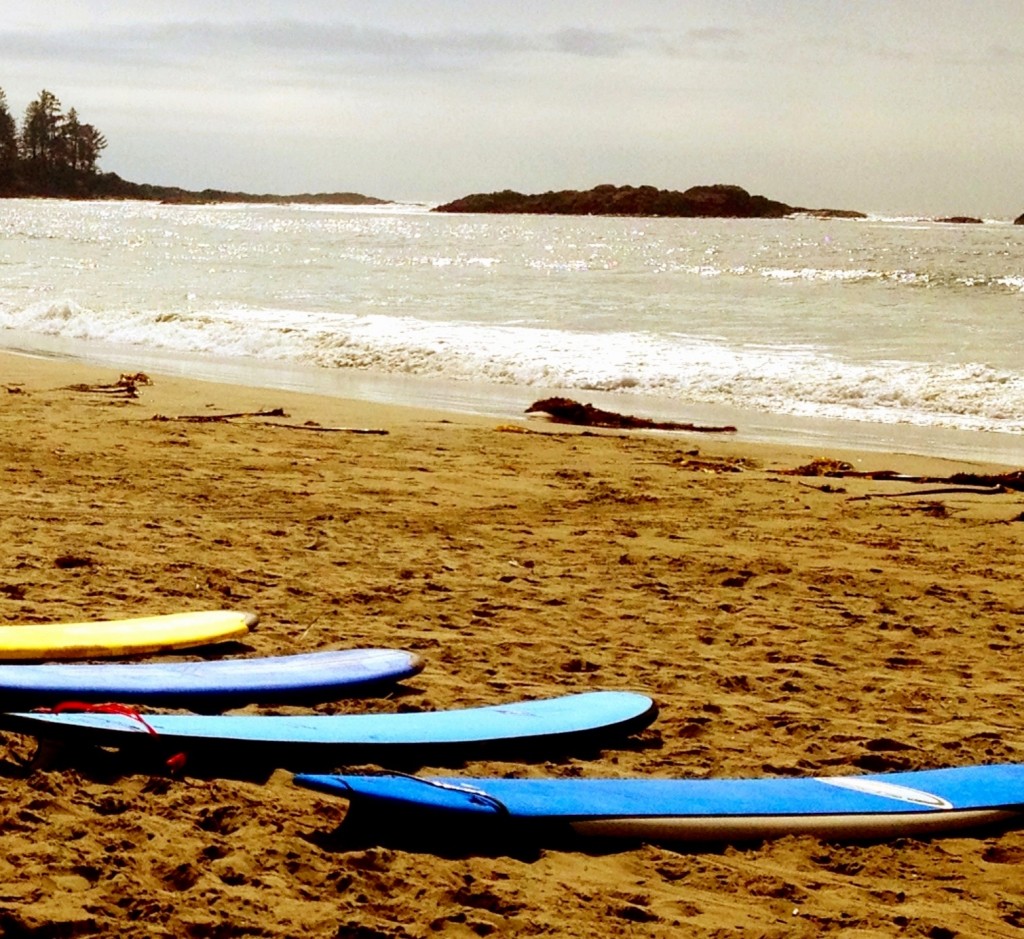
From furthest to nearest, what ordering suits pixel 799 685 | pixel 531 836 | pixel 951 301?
pixel 951 301
pixel 799 685
pixel 531 836

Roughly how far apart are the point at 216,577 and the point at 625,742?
Answer: 2134 millimetres

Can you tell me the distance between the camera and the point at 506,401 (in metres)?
11.4

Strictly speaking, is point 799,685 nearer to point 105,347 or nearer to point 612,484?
point 612,484

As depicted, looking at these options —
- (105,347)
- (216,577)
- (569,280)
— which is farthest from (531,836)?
(569,280)

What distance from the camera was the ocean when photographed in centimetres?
1120

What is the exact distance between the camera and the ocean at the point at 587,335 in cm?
1120

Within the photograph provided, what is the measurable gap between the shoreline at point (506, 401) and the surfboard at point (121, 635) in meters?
5.56

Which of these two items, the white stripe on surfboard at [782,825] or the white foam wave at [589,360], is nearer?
the white stripe on surfboard at [782,825]

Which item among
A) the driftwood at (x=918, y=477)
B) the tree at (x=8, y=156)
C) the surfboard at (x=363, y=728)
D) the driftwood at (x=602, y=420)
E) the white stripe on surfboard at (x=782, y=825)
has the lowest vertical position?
the white stripe on surfboard at (x=782, y=825)

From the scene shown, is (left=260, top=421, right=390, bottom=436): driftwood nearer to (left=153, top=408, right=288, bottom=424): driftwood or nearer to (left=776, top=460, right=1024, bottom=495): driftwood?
(left=153, top=408, right=288, bottom=424): driftwood

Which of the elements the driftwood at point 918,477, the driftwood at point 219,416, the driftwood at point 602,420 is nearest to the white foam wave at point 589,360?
the driftwood at point 602,420

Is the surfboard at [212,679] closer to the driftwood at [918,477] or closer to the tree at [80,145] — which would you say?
the driftwood at [918,477]

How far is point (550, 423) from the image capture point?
31.9 ft

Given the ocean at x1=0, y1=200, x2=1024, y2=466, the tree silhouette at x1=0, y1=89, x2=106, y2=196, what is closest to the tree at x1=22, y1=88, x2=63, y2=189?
the tree silhouette at x1=0, y1=89, x2=106, y2=196
